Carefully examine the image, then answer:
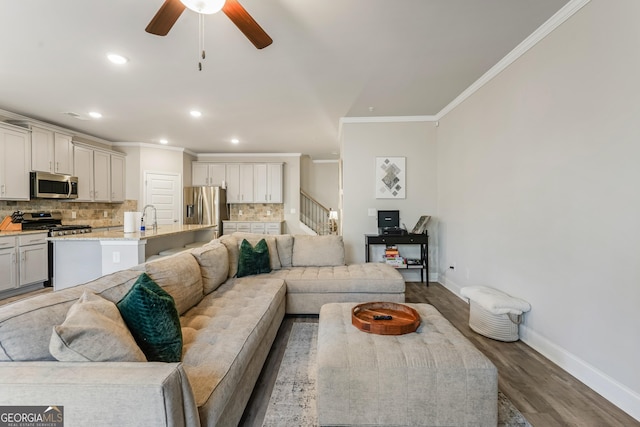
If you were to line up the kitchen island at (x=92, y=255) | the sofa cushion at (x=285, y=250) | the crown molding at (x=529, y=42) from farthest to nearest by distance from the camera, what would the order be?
the sofa cushion at (x=285, y=250), the kitchen island at (x=92, y=255), the crown molding at (x=529, y=42)

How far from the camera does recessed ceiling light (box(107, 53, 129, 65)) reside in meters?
2.74

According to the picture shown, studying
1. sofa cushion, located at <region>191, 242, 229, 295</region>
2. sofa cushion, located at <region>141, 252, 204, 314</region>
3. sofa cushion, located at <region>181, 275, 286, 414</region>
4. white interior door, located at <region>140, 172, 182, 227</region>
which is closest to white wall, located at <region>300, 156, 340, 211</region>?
white interior door, located at <region>140, 172, 182, 227</region>

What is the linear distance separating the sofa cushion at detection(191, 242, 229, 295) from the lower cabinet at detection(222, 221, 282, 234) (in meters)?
3.88

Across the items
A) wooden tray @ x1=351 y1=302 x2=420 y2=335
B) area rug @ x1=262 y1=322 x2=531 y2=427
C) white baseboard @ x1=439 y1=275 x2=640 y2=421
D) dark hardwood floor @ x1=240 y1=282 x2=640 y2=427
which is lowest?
dark hardwood floor @ x1=240 y1=282 x2=640 y2=427

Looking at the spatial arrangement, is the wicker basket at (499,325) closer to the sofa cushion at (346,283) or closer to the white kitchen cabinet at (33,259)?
the sofa cushion at (346,283)

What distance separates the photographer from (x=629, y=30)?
1.72m

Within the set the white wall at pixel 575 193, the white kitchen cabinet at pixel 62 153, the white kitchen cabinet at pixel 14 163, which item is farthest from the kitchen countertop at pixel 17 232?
the white wall at pixel 575 193

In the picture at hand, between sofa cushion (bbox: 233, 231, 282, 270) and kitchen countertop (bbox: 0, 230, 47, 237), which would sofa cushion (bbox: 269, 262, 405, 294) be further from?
kitchen countertop (bbox: 0, 230, 47, 237)

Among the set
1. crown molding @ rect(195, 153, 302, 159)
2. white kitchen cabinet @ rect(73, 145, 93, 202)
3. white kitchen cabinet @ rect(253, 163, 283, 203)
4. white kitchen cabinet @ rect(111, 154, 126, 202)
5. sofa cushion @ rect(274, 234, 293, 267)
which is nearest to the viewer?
sofa cushion @ rect(274, 234, 293, 267)

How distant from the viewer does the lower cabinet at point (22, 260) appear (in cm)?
386

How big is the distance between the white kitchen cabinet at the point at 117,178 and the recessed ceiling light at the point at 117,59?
387 centimetres

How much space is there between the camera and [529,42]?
2.50 meters

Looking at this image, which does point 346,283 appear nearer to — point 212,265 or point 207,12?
point 212,265

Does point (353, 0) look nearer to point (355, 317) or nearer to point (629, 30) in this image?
point (629, 30)
